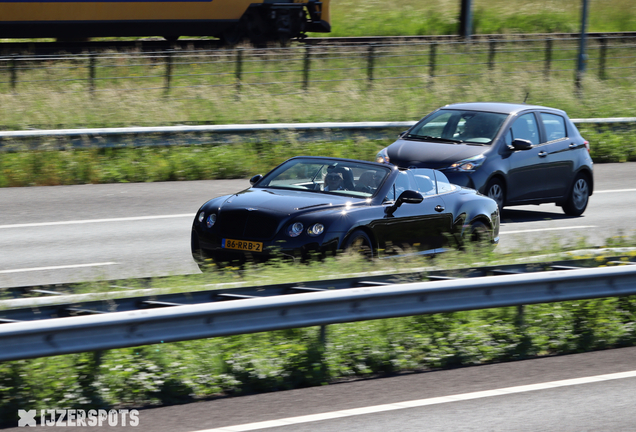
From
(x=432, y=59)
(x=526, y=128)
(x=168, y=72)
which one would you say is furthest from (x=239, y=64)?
(x=526, y=128)

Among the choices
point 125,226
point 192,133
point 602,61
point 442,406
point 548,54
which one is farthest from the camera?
point 602,61

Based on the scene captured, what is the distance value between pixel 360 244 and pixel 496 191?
16.5ft

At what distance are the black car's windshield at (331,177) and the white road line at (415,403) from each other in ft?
11.6

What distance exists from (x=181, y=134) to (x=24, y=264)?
6.78m

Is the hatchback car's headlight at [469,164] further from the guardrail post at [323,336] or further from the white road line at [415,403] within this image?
the guardrail post at [323,336]

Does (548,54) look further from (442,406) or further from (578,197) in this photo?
(442,406)

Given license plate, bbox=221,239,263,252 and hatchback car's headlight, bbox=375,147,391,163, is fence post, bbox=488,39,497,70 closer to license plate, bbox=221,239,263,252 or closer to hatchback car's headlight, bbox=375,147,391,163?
hatchback car's headlight, bbox=375,147,391,163

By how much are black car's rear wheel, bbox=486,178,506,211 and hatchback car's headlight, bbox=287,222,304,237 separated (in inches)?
209

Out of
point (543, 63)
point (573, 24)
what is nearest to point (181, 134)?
point (543, 63)

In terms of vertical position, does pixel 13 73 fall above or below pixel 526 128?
above

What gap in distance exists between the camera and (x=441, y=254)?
9.56 meters

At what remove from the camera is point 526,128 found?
14.2 metres

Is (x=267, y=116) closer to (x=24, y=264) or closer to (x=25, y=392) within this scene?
(x=24, y=264)

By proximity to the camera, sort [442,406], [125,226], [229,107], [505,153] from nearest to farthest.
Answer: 1. [442,406]
2. [125,226]
3. [505,153]
4. [229,107]
